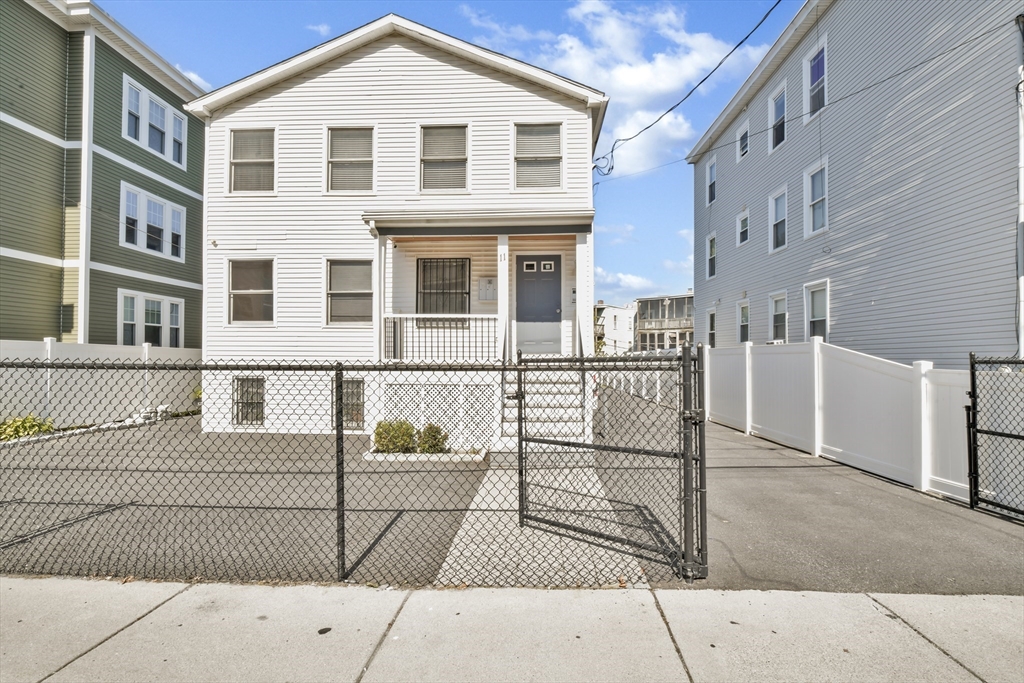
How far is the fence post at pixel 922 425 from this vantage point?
607 cm

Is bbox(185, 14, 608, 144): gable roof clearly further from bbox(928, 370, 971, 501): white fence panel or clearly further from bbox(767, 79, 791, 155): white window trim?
bbox(928, 370, 971, 501): white fence panel

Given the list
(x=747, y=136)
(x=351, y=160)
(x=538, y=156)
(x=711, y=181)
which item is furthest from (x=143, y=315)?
(x=711, y=181)

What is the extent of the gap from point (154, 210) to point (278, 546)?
50.6 ft

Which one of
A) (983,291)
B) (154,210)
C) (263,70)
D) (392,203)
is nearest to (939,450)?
(983,291)

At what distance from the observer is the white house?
11125 mm

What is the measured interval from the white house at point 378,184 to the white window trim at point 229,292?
30 millimetres

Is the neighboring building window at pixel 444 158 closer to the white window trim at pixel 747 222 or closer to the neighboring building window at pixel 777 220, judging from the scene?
the neighboring building window at pixel 777 220

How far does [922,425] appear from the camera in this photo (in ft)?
20.1

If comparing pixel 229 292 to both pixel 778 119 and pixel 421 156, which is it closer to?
pixel 421 156

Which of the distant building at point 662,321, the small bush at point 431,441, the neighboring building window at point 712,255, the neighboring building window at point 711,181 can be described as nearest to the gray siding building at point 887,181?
the neighboring building window at point 712,255

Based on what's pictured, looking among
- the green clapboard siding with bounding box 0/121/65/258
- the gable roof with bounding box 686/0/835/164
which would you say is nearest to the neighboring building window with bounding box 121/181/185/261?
the green clapboard siding with bounding box 0/121/65/258

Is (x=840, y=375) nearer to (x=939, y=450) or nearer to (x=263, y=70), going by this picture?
(x=939, y=450)

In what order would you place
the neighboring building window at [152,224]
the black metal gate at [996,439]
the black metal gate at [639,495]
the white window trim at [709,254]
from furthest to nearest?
the white window trim at [709,254] < the neighboring building window at [152,224] < the black metal gate at [996,439] < the black metal gate at [639,495]

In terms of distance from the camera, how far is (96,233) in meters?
13.5
